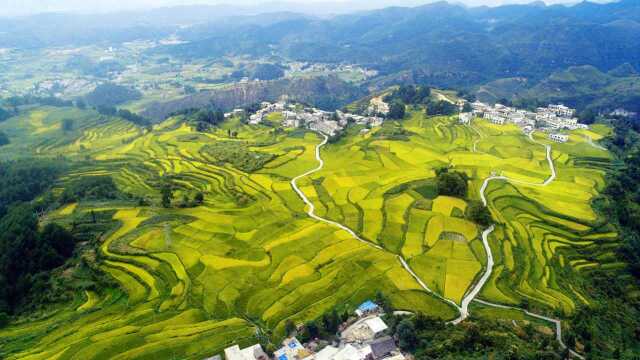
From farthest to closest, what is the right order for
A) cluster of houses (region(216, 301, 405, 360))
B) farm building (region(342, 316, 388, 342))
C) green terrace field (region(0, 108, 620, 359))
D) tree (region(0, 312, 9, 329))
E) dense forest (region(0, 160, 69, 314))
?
1. dense forest (region(0, 160, 69, 314))
2. tree (region(0, 312, 9, 329))
3. green terrace field (region(0, 108, 620, 359))
4. farm building (region(342, 316, 388, 342))
5. cluster of houses (region(216, 301, 405, 360))

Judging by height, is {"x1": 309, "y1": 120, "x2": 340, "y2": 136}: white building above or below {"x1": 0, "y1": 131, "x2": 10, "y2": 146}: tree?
above

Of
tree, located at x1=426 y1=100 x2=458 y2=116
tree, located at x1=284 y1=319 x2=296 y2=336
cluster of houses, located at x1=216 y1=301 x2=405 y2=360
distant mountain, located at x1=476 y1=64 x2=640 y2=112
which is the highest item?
tree, located at x1=426 y1=100 x2=458 y2=116

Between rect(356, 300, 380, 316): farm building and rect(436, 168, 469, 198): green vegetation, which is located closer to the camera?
rect(356, 300, 380, 316): farm building

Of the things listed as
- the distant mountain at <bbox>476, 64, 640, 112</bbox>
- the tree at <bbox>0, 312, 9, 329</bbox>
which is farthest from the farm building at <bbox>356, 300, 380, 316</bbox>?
the distant mountain at <bbox>476, 64, 640, 112</bbox>

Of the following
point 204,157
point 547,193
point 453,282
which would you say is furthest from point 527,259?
point 204,157

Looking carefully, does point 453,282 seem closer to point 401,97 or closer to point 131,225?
point 131,225

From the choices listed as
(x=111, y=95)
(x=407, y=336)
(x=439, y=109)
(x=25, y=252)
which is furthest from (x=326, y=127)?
(x=111, y=95)

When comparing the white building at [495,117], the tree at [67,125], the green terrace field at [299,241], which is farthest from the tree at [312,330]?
the tree at [67,125]

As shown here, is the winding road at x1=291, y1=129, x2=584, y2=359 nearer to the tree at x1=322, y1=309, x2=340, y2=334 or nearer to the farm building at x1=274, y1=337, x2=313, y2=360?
the tree at x1=322, y1=309, x2=340, y2=334
